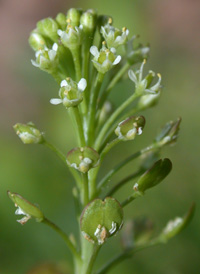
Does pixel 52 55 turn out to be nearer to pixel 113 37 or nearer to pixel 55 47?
pixel 55 47

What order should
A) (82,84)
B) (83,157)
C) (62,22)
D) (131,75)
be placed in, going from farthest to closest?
1. (62,22)
2. (131,75)
3. (82,84)
4. (83,157)

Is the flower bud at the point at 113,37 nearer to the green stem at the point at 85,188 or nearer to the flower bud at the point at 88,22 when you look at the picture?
the flower bud at the point at 88,22

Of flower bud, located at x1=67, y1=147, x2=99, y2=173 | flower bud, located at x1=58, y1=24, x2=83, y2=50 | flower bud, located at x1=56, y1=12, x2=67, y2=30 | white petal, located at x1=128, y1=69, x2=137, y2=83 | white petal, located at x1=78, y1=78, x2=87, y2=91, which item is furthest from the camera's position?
flower bud, located at x1=56, y1=12, x2=67, y2=30

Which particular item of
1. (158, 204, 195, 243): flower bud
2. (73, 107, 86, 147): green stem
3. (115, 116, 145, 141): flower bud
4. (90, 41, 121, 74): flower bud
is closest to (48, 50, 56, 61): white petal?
(90, 41, 121, 74): flower bud

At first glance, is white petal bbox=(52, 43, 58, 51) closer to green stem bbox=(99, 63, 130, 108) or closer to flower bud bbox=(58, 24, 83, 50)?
flower bud bbox=(58, 24, 83, 50)

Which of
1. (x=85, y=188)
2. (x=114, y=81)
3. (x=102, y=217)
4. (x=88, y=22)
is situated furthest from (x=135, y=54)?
(x=102, y=217)

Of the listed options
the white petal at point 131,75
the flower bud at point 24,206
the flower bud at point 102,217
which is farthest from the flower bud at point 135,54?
the flower bud at point 24,206
